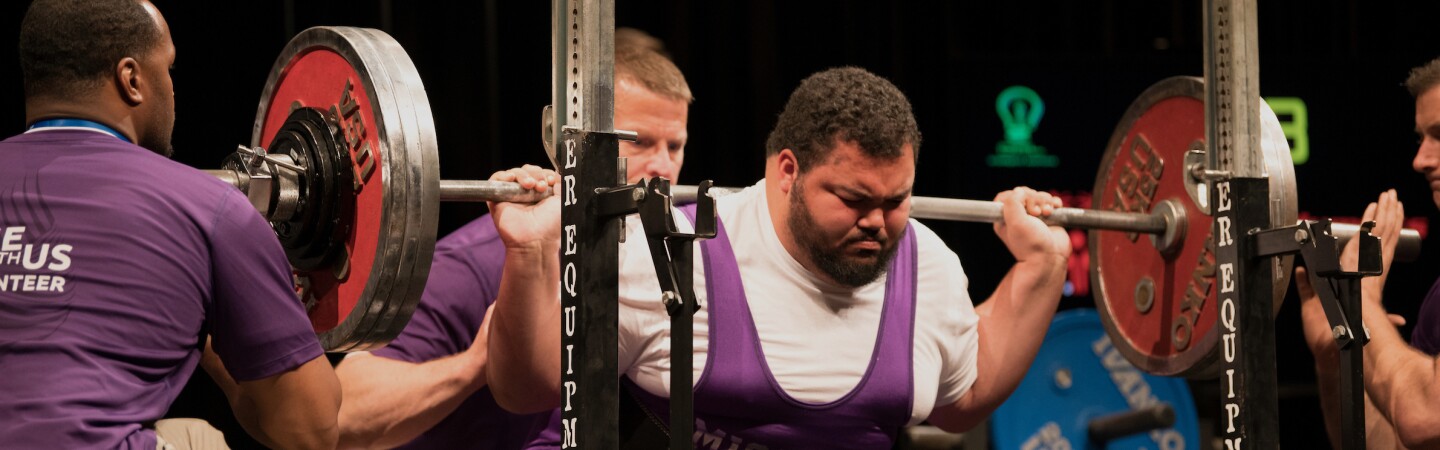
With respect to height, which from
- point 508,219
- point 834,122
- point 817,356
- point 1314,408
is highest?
point 834,122

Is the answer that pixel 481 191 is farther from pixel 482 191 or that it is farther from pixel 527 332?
pixel 527 332

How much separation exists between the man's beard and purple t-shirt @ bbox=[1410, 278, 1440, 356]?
51.1 inches

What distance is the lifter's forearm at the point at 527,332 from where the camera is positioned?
9.68 ft

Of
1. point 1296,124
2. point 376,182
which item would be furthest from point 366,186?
point 1296,124

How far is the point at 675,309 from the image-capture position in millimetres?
2479

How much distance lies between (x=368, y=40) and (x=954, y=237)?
2.58 meters

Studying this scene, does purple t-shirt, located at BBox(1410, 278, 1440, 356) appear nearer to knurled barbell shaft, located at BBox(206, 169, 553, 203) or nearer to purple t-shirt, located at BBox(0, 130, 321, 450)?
knurled barbell shaft, located at BBox(206, 169, 553, 203)

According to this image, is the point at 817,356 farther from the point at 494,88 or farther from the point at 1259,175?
the point at 494,88

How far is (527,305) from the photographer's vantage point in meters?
2.97

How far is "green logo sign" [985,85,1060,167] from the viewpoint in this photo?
5027 mm

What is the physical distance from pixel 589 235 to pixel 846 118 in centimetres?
77

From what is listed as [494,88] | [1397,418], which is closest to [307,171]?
[494,88]

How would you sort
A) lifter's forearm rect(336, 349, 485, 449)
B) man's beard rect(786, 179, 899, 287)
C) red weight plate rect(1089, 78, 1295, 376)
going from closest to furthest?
man's beard rect(786, 179, 899, 287)
lifter's forearm rect(336, 349, 485, 449)
red weight plate rect(1089, 78, 1295, 376)

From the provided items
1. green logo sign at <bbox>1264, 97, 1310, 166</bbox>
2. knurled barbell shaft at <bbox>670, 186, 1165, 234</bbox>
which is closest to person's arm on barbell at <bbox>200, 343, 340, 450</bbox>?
knurled barbell shaft at <bbox>670, 186, 1165, 234</bbox>
